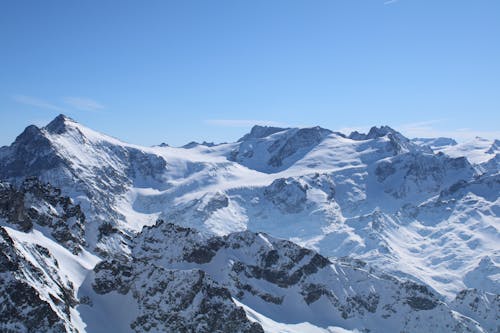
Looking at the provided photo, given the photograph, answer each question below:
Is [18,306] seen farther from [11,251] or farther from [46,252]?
[46,252]

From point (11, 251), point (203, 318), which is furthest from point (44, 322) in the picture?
point (203, 318)

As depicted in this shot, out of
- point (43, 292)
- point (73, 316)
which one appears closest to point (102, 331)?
point (73, 316)

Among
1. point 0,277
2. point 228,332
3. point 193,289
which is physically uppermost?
point 0,277

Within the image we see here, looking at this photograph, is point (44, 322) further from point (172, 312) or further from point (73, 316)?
point (172, 312)

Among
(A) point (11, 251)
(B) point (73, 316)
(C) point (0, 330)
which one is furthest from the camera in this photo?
(B) point (73, 316)

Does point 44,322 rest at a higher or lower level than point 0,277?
lower

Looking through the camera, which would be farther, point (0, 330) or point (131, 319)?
point (131, 319)

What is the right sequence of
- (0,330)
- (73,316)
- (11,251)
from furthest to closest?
(73,316) → (11,251) → (0,330)

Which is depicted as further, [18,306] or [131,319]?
[131,319]

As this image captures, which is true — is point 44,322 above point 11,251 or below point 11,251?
below
